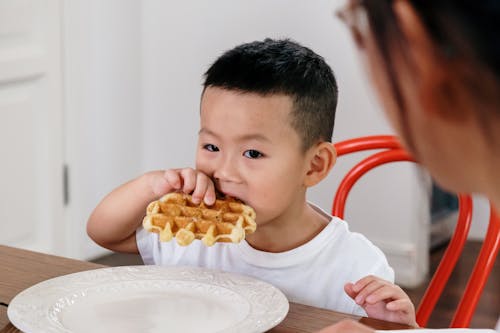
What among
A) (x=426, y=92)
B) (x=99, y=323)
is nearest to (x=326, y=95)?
(x=99, y=323)

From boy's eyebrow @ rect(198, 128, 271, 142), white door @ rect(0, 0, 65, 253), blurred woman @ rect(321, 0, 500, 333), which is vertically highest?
blurred woman @ rect(321, 0, 500, 333)

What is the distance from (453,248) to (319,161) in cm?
29

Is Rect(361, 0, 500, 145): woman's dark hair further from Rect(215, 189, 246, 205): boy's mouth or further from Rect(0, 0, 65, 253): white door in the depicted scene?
Rect(0, 0, 65, 253): white door

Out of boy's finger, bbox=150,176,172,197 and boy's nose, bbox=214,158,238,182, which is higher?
boy's nose, bbox=214,158,238,182

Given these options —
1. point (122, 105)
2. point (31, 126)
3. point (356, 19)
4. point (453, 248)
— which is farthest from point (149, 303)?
point (122, 105)

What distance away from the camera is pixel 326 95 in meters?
1.61

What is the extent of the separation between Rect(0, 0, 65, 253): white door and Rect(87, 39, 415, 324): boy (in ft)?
6.04

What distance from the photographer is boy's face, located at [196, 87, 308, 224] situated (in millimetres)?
1490

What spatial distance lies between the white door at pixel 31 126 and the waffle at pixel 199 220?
2041mm

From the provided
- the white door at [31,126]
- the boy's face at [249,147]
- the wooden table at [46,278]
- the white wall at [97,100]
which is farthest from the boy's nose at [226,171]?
the white wall at [97,100]

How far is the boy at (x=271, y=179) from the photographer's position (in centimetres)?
150

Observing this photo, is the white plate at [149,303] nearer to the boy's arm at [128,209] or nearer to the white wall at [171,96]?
the boy's arm at [128,209]

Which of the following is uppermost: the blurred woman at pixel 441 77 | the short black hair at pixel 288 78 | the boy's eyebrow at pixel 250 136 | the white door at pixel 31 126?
the blurred woman at pixel 441 77

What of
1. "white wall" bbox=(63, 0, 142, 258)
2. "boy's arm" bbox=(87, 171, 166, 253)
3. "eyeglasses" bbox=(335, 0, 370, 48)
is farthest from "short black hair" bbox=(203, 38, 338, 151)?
"white wall" bbox=(63, 0, 142, 258)
